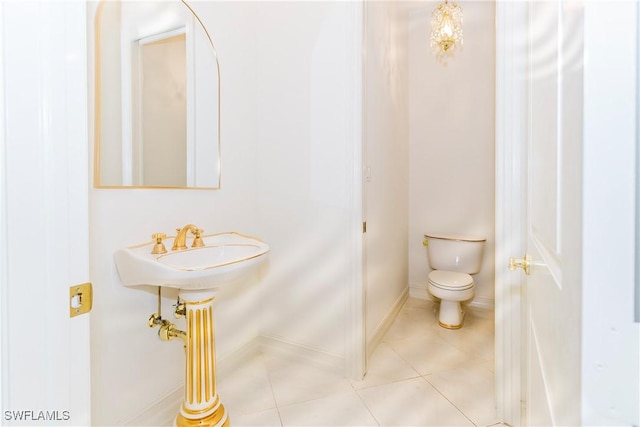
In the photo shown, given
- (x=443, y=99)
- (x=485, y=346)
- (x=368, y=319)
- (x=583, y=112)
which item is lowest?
(x=485, y=346)

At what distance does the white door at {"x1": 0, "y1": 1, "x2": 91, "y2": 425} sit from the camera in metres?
0.52

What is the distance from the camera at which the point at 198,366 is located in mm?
1321

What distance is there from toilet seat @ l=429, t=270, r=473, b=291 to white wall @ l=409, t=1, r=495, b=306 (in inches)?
18.0

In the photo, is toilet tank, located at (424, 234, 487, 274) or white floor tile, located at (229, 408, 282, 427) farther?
toilet tank, located at (424, 234, 487, 274)

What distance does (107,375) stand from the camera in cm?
123

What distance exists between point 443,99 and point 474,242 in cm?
138

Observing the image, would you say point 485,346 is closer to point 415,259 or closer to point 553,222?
point 415,259

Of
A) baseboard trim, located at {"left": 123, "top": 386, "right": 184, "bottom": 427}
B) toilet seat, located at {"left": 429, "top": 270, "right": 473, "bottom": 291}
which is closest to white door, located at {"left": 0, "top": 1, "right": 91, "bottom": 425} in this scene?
baseboard trim, located at {"left": 123, "top": 386, "right": 184, "bottom": 427}

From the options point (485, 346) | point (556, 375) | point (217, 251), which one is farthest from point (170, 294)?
point (485, 346)

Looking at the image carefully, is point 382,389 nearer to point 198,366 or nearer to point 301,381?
point 301,381

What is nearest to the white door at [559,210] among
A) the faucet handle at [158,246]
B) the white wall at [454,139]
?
the faucet handle at [158,246]

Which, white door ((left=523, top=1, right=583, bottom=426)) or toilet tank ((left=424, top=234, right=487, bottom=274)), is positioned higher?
white door ((left=523, top=1, right=583, bottom=426))

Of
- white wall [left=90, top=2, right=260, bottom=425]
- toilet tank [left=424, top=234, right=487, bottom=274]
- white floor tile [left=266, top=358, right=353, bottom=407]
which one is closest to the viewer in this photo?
white wall [left=90, top=2, right=260, bottom=425]

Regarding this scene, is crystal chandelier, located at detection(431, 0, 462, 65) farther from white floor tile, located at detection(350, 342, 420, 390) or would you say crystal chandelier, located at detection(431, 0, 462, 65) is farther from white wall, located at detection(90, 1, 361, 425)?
white floor tile, located at detection(350, 342, 420, 390)
